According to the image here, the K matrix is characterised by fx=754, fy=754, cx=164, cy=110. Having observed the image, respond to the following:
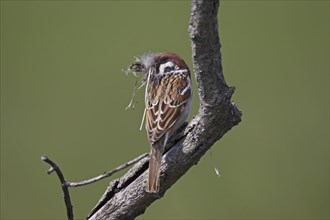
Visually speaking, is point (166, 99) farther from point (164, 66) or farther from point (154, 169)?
point (154, 169)

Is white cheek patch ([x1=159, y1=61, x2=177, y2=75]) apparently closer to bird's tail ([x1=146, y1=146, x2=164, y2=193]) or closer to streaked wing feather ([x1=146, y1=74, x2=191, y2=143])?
streaked wing feather ([x1=146, y1=74, x2=191, y2=143])

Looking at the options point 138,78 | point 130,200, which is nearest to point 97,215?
point 130,200

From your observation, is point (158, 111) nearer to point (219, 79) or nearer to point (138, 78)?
point (138, 78)

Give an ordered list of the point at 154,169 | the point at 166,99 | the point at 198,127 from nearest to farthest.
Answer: the point at 198,127 < the point at 154,169 < the point at 166,99

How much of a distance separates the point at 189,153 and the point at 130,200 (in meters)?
0.26

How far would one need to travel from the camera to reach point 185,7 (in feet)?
23.5

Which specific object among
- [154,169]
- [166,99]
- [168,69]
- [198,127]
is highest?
[168,69]

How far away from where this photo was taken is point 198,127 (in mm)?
2145

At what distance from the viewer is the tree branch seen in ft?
6.08

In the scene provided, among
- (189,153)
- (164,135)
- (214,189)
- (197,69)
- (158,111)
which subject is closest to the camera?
(197,69)

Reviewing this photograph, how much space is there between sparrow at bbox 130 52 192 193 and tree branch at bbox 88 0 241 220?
254 millimetres

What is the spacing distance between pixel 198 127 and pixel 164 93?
71cm

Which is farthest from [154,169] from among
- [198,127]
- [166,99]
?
[166,99]

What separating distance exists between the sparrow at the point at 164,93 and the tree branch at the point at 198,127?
0.83 feet
